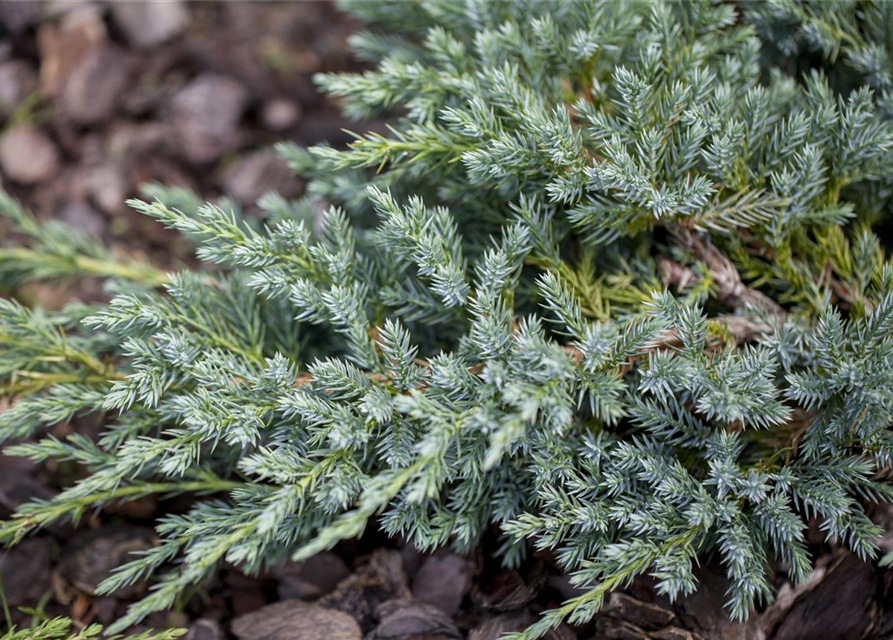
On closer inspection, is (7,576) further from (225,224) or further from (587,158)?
(587,158)

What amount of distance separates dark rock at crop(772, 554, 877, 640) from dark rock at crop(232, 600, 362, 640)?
0.95 meters

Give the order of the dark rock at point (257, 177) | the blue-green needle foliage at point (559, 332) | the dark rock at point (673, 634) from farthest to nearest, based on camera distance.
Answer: the dark rock at point (257, 177) < the dark rock at point (673, 634) < the blue-green needle foliage at point (559, 332)

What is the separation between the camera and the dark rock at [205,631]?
172 centimetres

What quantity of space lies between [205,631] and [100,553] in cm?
36

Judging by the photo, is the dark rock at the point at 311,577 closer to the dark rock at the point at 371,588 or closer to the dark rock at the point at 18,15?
the dark rock at the point at 371,588

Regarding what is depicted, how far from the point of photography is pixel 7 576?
1790 mm

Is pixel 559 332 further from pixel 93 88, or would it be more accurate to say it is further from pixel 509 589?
pixel 93 88

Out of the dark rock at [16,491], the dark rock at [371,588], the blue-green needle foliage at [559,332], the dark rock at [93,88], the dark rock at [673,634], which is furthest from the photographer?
the dark rock at [93,88]

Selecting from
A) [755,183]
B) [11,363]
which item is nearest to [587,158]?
[755,183]

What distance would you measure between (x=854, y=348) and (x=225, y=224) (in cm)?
127

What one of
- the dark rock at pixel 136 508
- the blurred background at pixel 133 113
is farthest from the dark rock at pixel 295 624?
the blurred background at pixel 133 113

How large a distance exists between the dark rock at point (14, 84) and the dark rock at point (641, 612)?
269 cm

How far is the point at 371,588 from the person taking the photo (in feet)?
5.82

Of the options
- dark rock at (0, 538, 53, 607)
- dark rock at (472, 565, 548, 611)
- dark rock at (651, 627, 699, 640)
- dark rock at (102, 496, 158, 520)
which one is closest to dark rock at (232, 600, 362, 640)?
dark rock at (472, 565, 548, 611)
